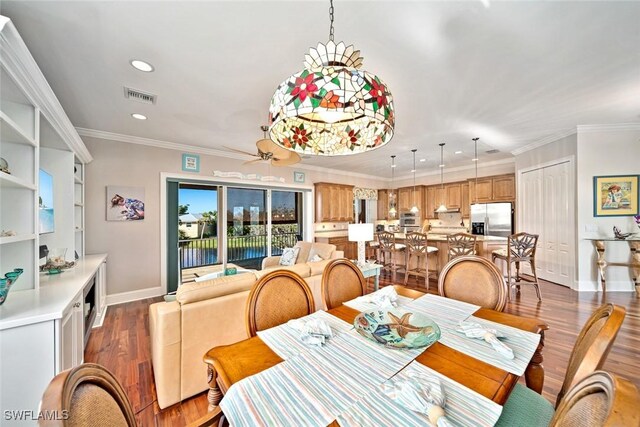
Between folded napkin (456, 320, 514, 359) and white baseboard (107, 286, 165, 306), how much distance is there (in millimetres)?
Result: 4555

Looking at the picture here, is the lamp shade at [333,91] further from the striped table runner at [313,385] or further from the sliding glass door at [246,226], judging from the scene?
the sliding glass door at [246,226]

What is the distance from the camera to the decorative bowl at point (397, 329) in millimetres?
1152

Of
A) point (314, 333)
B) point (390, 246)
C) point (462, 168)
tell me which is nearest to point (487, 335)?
point (314, 333)

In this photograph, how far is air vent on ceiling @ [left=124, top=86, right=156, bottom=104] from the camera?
8.48ft

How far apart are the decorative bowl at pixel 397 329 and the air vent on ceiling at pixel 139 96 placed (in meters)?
3.13

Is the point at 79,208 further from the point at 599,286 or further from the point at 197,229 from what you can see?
the point at 599,286

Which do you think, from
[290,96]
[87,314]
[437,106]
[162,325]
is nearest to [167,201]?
[87,314]

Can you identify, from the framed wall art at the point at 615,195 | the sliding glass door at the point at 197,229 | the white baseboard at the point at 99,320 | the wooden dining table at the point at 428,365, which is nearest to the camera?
the wooden dining table at the point at 428,365

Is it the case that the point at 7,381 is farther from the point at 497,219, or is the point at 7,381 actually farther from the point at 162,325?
the point at 497,219

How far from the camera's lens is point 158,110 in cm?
303

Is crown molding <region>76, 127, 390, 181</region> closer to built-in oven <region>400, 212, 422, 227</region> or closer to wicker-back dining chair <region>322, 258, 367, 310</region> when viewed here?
wicker-back dining chair <region>322, 258, 367, 310</region>

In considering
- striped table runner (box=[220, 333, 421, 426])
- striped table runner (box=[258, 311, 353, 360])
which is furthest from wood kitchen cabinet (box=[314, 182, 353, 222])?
striped table runner (box=[220, 333, 421, 426])

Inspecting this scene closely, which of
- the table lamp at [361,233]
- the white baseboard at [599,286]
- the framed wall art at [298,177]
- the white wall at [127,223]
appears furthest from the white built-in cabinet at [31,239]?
the white baseboard at [599,286]

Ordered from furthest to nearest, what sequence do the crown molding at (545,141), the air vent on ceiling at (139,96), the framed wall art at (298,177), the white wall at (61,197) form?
1. the framed wall art at (298,177)
2. the crown molding at (545,141)
3. the white wall at (61,197)
4. the air vent on ceiling at (139,96)
